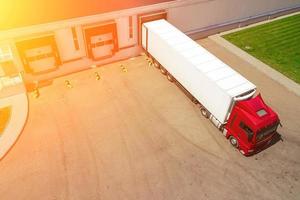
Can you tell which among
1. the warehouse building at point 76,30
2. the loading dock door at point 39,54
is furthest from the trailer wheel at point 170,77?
the loading dock door at point 39,54

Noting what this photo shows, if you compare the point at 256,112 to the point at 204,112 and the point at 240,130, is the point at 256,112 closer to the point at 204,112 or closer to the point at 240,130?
the point at 240,130

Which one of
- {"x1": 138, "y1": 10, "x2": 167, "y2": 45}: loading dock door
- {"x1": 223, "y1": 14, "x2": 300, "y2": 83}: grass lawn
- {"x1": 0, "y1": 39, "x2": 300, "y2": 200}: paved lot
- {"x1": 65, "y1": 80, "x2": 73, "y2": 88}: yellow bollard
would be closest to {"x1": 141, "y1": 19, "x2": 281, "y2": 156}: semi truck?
{"x1": 0, "y1": 39, "x2": 300, "y2": 200}: paved lot

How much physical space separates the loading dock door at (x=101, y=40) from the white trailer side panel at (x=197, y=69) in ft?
10.2

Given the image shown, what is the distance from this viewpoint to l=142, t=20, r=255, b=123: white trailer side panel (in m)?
17.5

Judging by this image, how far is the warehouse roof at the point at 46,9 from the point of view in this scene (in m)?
19.7

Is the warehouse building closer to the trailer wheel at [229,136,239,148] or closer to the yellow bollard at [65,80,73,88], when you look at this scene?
the yellow bollard at [65,80,73,88]

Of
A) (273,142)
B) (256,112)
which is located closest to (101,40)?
(256,112)

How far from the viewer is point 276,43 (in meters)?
29.5

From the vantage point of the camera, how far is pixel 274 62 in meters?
26.4

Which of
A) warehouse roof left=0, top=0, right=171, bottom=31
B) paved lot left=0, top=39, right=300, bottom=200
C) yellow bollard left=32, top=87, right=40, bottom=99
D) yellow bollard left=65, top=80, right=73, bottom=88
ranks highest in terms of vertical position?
warehouse roof left=0, top=0, right=171, bottom=31

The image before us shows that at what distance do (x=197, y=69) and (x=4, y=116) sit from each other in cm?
1516

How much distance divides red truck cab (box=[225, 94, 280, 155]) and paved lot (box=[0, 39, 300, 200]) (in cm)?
112

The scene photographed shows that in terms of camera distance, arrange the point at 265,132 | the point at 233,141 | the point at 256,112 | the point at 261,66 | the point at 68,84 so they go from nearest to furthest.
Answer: the point at 256,112 < the point at 265,132 < the point at 233,141 < the point at 68,84 < the point at 261,66

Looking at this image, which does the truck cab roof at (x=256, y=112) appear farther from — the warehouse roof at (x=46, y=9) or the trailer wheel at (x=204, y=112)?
the warehouse roof at (x=46, y=9)
